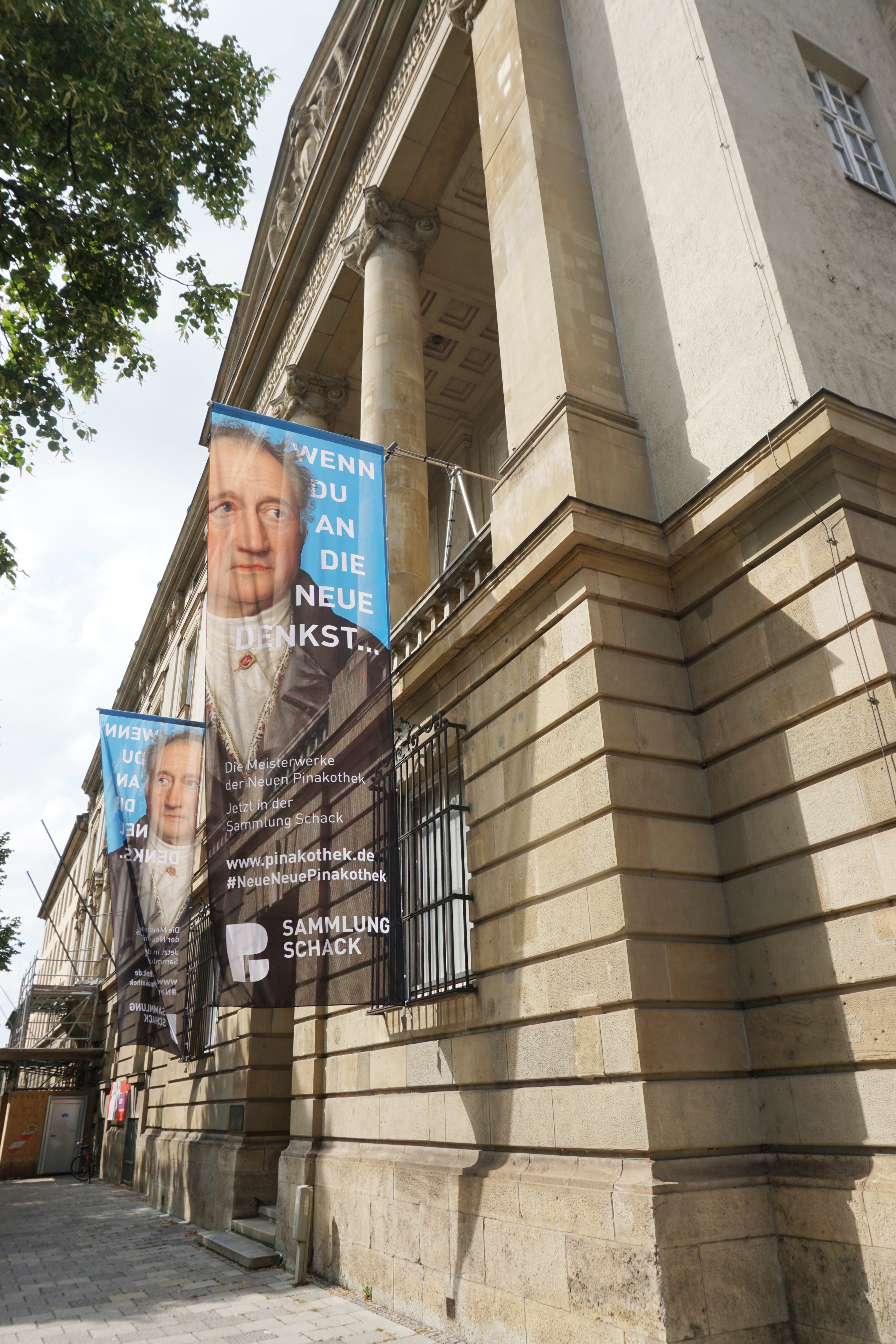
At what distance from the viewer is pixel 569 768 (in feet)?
23.3

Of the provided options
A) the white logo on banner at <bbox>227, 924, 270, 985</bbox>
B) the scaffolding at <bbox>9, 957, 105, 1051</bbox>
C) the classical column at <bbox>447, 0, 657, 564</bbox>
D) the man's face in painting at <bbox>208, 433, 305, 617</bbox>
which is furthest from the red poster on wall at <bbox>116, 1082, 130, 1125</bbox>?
the classical column at <bbox>447, 0, 657, 564</bbox>

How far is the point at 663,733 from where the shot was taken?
710 centimetres

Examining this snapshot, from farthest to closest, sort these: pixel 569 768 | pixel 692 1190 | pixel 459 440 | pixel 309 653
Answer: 1. pixel 459 440
2. pixel 309 653
3. pixel 569 768
4. pixel 692 1190

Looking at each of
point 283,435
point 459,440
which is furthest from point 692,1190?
point 459,440

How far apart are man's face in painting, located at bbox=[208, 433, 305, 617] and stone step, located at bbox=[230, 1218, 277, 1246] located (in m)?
8.34

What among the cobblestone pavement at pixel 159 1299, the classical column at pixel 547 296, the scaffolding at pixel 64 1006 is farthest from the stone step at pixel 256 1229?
the scaffolding at pixel 64 1006

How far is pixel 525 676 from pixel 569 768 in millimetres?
1137

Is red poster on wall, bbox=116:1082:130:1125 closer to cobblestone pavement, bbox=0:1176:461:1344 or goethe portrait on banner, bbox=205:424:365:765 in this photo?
cobblestone pavement, bbox=0:1176:461:1344

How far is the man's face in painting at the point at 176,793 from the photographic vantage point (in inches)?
612

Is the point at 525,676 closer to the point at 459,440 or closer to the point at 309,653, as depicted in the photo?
the point at 309,653

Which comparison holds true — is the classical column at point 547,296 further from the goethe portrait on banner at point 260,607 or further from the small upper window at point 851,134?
the small upper window at point 851,134

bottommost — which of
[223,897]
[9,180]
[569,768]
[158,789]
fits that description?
[223,897]

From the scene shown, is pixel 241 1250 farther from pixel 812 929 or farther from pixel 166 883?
pixel 812 929

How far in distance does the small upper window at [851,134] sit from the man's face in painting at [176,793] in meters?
12.9
